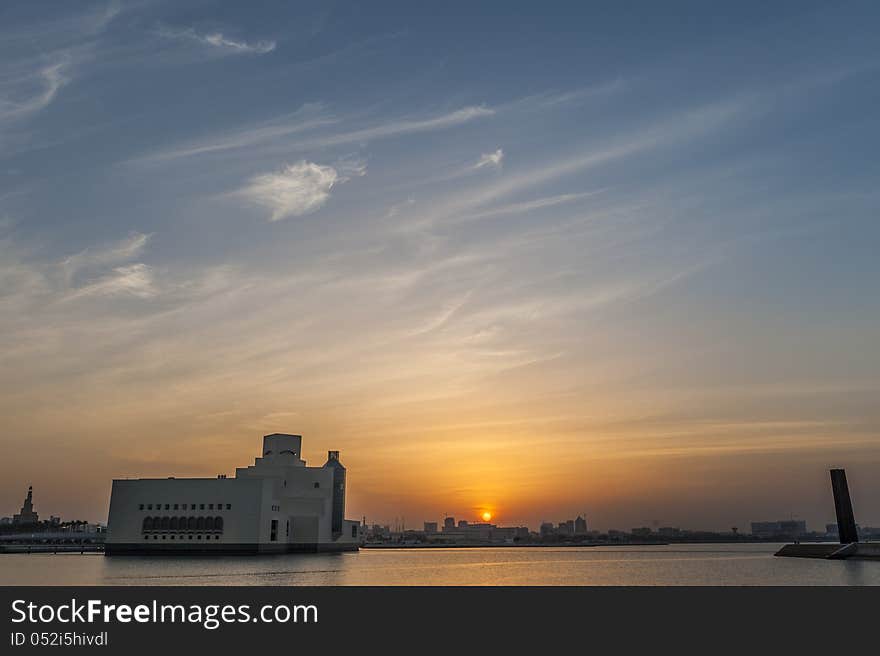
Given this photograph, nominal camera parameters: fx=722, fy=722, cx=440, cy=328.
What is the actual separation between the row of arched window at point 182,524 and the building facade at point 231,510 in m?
0.16

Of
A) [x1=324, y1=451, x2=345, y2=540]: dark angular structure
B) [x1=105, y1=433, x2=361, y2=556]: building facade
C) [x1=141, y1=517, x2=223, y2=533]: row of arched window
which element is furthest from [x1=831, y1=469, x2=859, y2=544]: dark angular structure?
[x1=141, y1=517, x2=223, y2=533]: row of arched window

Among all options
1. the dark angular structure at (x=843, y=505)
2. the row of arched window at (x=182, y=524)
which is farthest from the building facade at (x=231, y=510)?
the dark angular structure at (x=843, y=505)

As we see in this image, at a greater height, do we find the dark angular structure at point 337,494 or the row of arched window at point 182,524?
the dark angular structure at point 337,494

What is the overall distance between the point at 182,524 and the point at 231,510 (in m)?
8.46

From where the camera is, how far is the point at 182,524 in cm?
11575

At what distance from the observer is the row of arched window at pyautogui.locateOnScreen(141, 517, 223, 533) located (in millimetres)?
114688

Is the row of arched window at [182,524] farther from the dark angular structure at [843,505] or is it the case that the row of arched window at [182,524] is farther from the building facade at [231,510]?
the dark angular structure at [843,505]

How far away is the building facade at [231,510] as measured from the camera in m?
114

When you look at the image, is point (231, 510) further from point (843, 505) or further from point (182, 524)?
point (843, 505)
